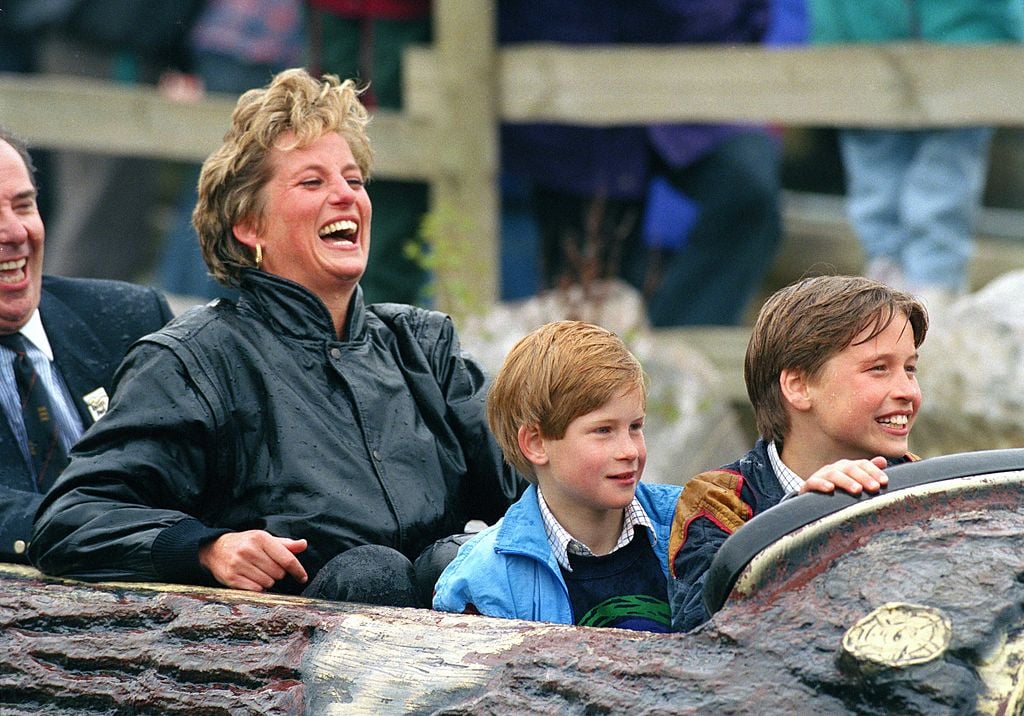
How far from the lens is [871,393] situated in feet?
9.15

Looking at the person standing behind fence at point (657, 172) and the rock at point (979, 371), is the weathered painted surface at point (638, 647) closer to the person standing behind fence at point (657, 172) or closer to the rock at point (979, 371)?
the rock at point (979, 371)

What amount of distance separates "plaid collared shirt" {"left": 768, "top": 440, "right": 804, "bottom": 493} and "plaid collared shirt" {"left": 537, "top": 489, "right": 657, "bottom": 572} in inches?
9.7

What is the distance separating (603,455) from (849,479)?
54 centimetres

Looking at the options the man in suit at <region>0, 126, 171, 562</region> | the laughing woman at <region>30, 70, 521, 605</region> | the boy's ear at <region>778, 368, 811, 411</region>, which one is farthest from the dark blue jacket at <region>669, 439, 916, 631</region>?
the man in suit at <region>0, 126, 171, 562</region>

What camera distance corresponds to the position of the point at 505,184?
6.31m

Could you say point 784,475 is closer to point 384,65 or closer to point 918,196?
point 918,196

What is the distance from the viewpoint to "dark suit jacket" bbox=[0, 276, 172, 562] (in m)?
3.43

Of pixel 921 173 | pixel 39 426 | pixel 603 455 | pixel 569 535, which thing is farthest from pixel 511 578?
pixel 921 173

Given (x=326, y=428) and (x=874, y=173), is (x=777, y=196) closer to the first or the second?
(x=874, y=173)

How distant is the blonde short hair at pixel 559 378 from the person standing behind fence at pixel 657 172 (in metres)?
2.97

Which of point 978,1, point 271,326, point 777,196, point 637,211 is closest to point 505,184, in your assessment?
point 637,211

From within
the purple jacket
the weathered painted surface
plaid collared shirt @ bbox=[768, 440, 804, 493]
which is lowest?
the weathered painted surface

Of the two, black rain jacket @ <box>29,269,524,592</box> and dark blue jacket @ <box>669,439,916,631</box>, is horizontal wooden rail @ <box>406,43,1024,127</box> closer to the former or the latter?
black rain jacket @ <box>29,269,524,592</box>

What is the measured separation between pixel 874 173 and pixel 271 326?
3.00m
